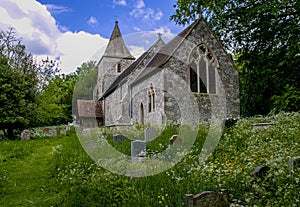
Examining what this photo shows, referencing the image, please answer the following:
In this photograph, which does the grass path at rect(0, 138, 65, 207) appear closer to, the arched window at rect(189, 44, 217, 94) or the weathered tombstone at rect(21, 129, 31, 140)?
the weathered tombstone at rect(21, 129, 31, 140)

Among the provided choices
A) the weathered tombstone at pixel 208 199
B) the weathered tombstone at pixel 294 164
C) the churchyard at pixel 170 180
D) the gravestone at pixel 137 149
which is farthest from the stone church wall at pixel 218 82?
the weathered tombstone at pixel 208 199

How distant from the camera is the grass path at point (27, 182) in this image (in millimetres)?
5382

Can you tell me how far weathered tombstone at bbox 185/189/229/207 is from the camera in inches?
154

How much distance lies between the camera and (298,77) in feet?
54.5

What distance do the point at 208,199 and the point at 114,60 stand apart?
33.9 metres

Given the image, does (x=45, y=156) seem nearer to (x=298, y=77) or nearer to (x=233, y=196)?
(x=233, y=196)

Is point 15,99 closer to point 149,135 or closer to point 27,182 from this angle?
point 149,135

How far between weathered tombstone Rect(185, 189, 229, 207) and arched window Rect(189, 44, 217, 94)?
1262 centimetres

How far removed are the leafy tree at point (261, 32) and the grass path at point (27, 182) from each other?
36.8 ft

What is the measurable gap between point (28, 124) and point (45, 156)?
22.5ft

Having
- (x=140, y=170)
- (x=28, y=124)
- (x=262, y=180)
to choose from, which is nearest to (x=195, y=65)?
(x=28, y=124)

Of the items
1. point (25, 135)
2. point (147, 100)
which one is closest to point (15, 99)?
point (25, 135)

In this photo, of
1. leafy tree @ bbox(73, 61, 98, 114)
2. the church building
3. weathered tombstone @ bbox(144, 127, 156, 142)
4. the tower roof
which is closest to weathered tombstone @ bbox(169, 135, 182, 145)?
weathered tombstone @ bbox(144, 127, 156, 142)

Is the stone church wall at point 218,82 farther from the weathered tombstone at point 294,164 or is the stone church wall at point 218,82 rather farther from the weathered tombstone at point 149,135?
the weathered tombstone at point 294,164
